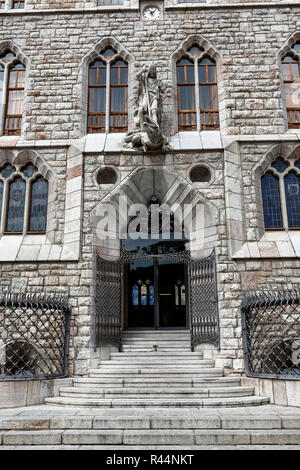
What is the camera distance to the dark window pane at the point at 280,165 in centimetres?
1019

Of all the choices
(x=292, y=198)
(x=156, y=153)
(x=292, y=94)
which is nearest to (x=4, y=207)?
(x=156, y=153)

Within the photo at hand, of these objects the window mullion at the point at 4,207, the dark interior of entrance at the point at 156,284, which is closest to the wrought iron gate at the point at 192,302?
the dark interior of entrance at the point at 156,284

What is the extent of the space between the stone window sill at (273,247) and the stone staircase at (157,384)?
2522mm

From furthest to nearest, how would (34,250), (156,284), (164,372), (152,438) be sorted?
(156,284) → (34,250) → (164,372) → (152,438)

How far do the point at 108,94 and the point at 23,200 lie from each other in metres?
3.72

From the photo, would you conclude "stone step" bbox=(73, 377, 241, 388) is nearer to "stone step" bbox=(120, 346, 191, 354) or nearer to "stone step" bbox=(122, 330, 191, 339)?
"stone step" bbox=(120, 346, 191, 354)

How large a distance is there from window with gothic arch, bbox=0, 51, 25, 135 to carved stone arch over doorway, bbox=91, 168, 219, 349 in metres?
3.67

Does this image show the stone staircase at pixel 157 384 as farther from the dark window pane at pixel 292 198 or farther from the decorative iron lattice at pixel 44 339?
the dark window pane at pixel 292 198

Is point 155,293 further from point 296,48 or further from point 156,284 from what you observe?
point 296,48

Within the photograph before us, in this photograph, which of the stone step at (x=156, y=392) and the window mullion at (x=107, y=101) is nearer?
the stone step at (x=156, y=392)

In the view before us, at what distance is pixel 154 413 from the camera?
589 centimetres

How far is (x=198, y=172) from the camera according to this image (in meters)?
10.1

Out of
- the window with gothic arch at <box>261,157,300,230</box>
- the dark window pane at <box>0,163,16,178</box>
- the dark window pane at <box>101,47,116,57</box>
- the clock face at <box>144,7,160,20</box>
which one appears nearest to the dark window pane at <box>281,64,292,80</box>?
the window with gothic arch at <box>261,157,300,230</box>

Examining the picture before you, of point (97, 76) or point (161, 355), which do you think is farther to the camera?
point (97, 76)
